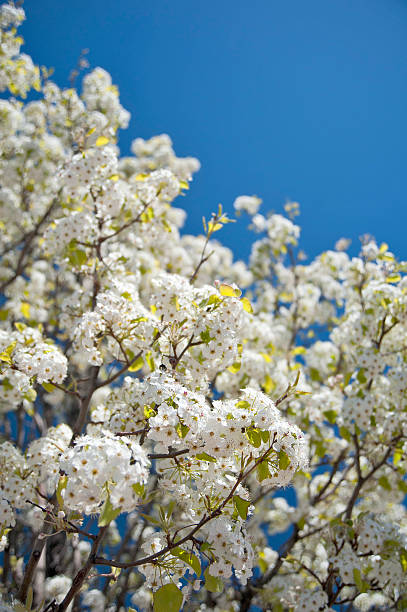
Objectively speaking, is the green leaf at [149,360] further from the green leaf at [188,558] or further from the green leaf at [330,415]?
the green leaf at [330,415]

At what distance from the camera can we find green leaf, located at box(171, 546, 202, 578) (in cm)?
214

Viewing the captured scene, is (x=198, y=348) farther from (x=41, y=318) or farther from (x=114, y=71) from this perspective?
(x=114, y=71)

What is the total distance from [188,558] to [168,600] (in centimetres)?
19

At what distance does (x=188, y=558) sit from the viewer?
7.04 ft

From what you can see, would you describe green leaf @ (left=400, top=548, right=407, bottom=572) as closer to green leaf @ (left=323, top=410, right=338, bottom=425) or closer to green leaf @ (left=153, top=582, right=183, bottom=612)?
green leaf @ (left=323, top=410, right=338, bottom=425)

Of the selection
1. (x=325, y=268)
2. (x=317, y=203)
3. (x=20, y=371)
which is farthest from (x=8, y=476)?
(x=317, y=203)

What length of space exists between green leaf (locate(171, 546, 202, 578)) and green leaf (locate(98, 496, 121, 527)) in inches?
20.2

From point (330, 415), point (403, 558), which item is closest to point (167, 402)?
point (403, 558)

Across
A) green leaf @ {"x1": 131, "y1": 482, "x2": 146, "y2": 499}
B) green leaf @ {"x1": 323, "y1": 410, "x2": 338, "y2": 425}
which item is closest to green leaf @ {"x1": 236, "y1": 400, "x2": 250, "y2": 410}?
green leaf @ {"x1": 131, "y1": 482, "x2": 146, "y2": 499}

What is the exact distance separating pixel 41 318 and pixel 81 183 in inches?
143

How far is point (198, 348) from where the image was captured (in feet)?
10.0

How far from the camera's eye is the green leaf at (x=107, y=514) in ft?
5.74

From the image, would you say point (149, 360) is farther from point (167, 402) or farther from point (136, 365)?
point (167, 402)

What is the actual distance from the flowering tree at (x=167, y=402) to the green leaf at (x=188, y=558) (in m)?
0.01
